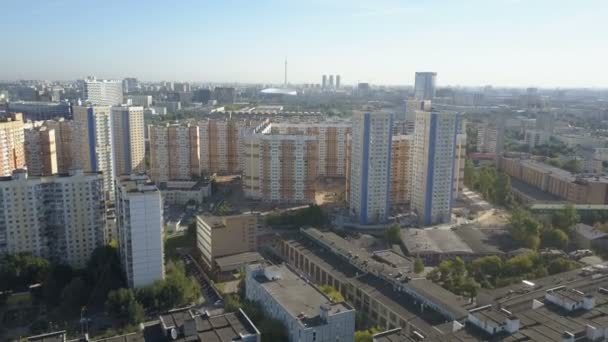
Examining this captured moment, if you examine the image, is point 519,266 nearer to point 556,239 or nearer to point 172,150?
point 556,239

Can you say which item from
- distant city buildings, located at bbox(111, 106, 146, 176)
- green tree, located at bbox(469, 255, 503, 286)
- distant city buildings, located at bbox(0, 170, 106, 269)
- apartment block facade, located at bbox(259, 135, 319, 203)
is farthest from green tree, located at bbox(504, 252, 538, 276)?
distant city buildings, located at bbox(111, 106, 146, 176)

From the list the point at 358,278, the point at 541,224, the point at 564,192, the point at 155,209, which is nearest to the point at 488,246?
the point at 541,224

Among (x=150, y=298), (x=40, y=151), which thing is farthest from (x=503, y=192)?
(x=40, y=151)

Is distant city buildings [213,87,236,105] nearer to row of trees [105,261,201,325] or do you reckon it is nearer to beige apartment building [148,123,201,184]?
beige apartment building [148,123,201,184]

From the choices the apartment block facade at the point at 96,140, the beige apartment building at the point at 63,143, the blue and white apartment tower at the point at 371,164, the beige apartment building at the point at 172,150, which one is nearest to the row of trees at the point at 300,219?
the blue and white apartment tower at the point at 371,164

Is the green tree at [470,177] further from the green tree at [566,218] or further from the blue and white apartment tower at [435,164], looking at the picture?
the green tree at [566,218]

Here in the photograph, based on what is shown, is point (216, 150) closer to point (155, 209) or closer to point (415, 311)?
point (155, 209)
